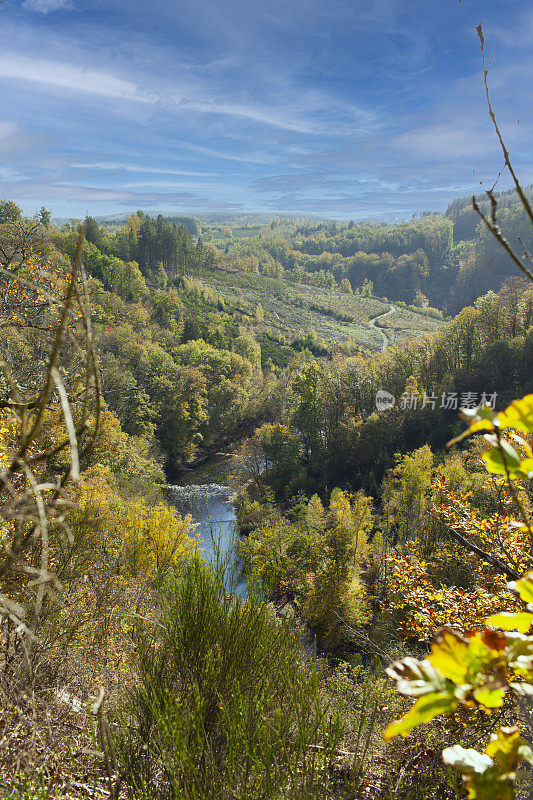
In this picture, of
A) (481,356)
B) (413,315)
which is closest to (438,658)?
(481,356)

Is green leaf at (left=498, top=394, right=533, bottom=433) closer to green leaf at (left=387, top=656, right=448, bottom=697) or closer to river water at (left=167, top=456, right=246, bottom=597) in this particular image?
green leaf at (left=387, top=656, right=448, bottom=697)

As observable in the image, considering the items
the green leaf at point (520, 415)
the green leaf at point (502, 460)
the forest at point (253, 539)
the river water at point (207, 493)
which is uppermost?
the green leaf at point (520, 415)

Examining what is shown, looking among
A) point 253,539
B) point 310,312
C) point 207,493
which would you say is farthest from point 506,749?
point 310,312

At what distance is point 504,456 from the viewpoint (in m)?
0.66

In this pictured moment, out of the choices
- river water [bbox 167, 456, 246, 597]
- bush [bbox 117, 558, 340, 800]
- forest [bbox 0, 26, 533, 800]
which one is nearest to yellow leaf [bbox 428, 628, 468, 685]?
forest [bbox 0, 26, 533, 800]

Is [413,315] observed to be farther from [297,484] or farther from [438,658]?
[438,658]

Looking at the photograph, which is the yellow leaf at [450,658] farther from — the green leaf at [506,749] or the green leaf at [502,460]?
the green leaf at [502,460]

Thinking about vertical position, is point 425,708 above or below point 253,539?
above

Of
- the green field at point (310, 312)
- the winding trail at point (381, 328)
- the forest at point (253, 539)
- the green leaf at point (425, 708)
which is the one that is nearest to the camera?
the green leaf at point (425, 708)

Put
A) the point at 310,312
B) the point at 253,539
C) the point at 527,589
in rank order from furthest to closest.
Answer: the point at 310,312 → the point at 253,539 → the point at 527,589

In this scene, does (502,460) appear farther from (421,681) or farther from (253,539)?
(253,539)

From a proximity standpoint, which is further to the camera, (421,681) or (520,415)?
(520,415)

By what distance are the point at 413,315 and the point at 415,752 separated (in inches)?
4998

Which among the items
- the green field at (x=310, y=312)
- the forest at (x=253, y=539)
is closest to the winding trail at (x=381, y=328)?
the green field at (x=310, y=312)
